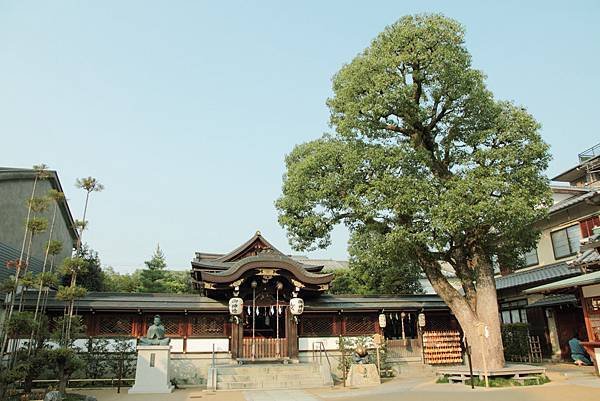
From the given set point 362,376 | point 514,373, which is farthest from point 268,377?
point 514,373

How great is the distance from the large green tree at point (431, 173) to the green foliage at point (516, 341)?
6.55 metres

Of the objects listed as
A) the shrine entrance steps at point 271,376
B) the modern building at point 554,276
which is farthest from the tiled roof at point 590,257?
the shrine entrance steps at point 271,376

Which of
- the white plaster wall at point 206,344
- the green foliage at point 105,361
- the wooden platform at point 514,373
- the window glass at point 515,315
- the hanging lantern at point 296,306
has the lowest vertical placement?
the wooden platform at point 514,373

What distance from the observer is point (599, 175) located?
26.8 m

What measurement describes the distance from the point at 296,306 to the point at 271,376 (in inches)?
121

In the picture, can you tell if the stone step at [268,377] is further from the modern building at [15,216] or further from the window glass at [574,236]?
the window glass at [574,236]

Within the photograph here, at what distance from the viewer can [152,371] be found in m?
15.2

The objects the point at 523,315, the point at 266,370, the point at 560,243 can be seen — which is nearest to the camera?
the point at 266,370

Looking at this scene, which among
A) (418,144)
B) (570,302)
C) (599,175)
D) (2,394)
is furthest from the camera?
(599,175)

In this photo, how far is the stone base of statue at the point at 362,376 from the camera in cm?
1566

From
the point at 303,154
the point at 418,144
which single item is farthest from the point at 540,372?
the point at 303,154

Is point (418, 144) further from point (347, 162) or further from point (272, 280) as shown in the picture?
point (272, 280)

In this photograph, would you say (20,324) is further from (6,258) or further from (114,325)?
(6,258)

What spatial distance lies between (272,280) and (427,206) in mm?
8090
